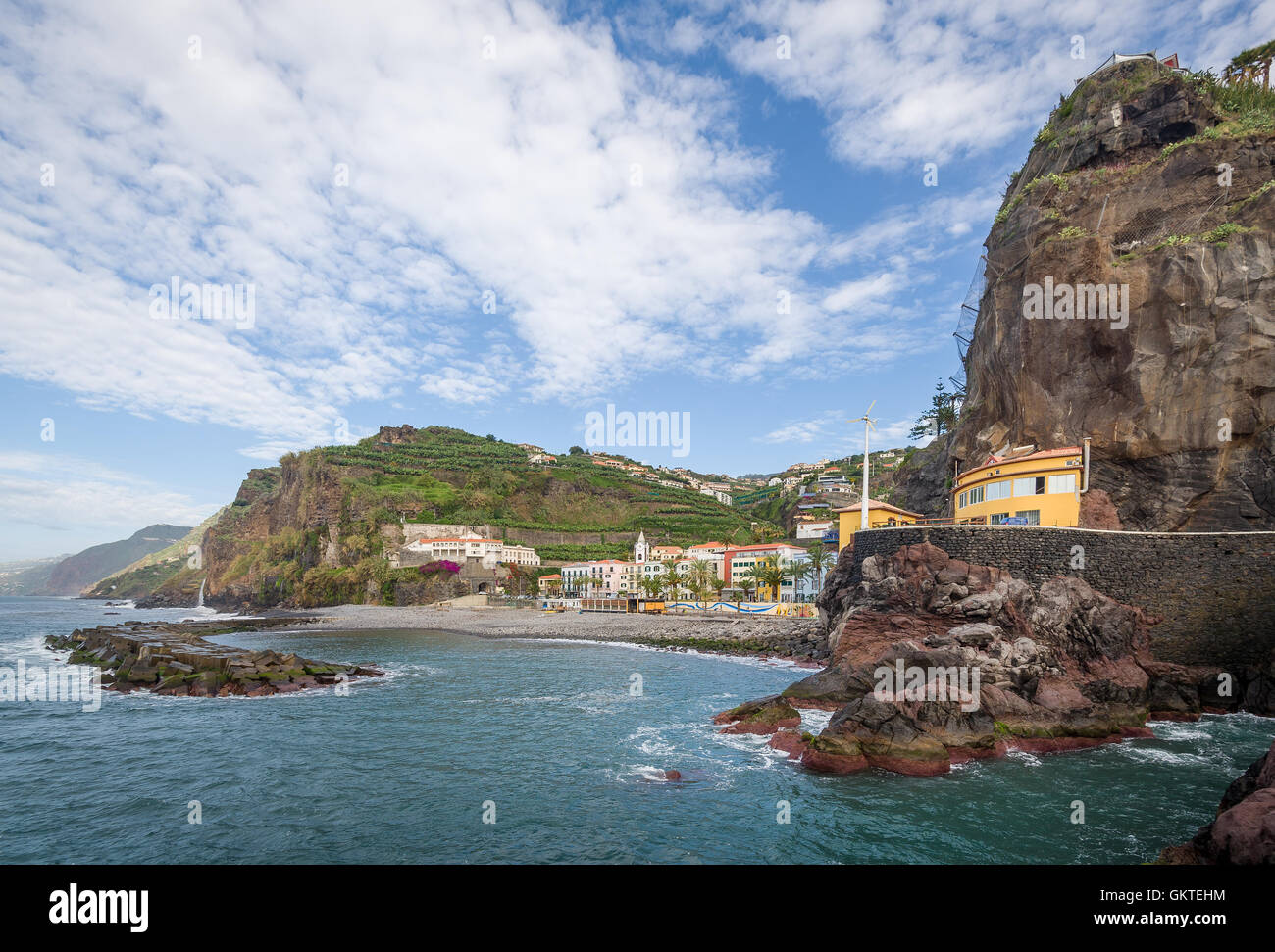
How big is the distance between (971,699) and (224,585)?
148 metres

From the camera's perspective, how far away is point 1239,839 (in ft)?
32.1

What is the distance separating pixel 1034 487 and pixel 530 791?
29.1 meters

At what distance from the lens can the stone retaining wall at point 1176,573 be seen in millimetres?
26297

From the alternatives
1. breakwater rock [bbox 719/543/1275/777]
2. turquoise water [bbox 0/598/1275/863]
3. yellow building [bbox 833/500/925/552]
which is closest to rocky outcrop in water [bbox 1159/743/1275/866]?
turquoise water [bbox 0/598/1275/863]

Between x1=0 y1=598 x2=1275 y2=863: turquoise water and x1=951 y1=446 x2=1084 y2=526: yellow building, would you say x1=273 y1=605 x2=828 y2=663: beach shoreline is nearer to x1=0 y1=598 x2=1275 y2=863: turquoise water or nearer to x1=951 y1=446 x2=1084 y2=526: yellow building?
x1=951 y1=446 x2=1084 y2=526: yellow building

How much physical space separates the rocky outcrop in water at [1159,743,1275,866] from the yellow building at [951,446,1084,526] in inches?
853

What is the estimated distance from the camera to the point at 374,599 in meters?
98.9

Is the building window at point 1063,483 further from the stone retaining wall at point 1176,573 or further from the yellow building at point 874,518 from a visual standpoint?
the yellow building at point 874,518

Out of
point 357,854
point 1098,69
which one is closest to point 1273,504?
point 1098,69

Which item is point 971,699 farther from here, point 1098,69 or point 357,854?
point 1098,69

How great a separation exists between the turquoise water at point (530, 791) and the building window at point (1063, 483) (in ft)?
37.5

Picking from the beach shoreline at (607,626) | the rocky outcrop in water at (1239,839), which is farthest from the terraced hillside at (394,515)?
the rocky outcrop in water at (1239,839)

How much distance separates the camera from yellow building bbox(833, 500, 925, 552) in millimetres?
41719

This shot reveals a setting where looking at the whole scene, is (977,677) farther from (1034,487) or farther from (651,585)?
(651,585)
